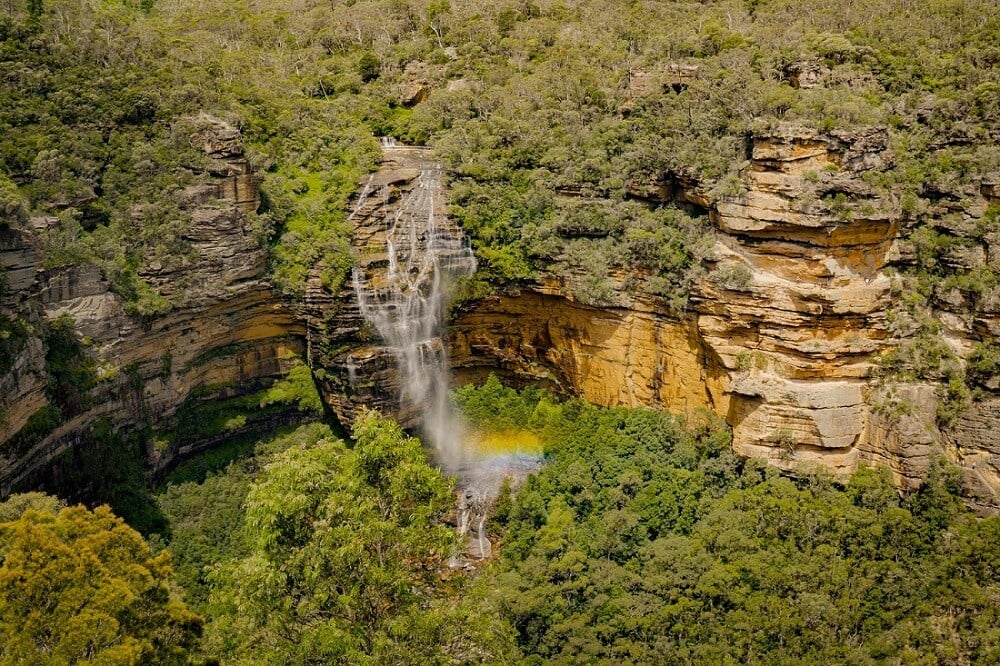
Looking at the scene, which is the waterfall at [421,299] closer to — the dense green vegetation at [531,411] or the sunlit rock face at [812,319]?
the dense green vegetation at [531,411]

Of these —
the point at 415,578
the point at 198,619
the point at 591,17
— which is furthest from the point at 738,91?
the point at 198,619

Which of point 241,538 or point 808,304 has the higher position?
point 808,304

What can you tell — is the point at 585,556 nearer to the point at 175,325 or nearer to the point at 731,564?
the point at 731,564

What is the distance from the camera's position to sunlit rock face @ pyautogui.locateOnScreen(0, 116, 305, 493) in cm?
2028

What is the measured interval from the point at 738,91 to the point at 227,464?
60.8 ft

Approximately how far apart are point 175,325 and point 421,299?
7.17m

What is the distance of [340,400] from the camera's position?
2730 centimetres

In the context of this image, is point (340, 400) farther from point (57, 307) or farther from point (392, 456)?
point (392, 456)

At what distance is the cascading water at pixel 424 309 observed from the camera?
27.0 m

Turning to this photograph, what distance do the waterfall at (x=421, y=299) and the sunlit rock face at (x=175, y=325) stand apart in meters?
3.02

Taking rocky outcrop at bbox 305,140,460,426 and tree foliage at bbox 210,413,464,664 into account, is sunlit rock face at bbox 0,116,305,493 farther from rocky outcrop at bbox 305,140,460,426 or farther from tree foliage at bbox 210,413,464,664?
tree foliage at bbox 210,413,464,664

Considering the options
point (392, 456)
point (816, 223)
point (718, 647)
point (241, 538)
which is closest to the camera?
point (392, 456)

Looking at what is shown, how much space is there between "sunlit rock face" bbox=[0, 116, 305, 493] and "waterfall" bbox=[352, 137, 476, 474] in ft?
9.91

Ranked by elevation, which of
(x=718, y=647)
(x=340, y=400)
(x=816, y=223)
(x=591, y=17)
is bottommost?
(x=718, y=647)
